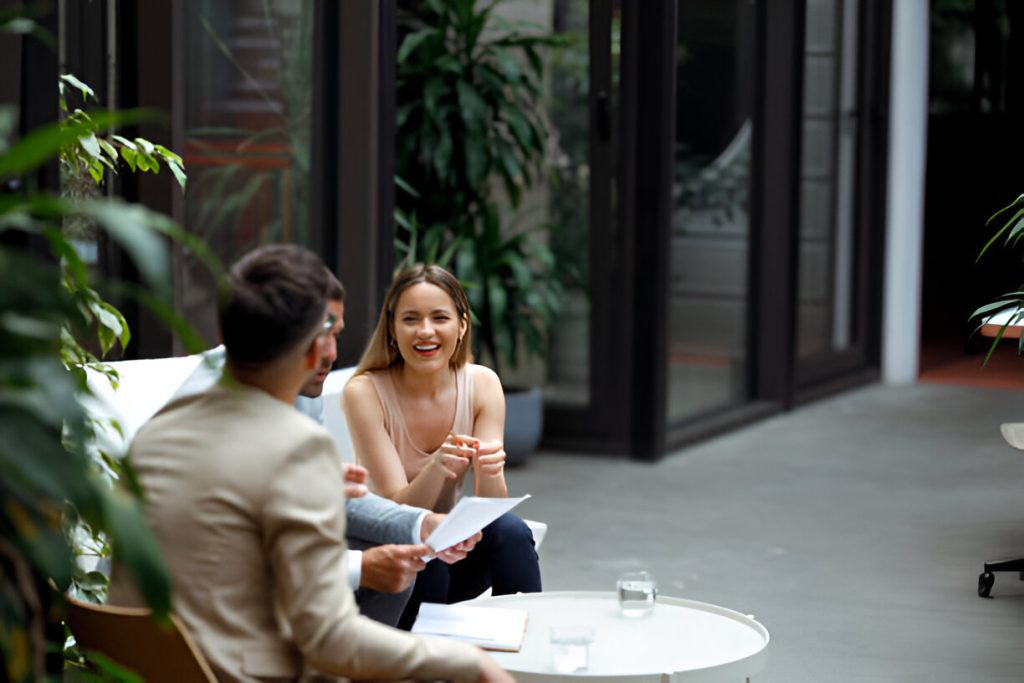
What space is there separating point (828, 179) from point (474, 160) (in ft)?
9.35

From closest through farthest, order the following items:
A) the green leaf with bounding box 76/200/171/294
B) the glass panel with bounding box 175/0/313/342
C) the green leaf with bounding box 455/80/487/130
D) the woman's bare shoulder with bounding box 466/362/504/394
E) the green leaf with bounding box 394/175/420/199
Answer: the green leaf with bounding box 76/200/171/294 → the woman's bare shoulder with bounding box 466/362/504/394 → the glass panel with bounding box 175/0/313/342 → the green leaf with bounding box 394/175/420/199 → the green leaf with bounding box 455/80/487/130

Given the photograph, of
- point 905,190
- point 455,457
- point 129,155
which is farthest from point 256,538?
point 905,190

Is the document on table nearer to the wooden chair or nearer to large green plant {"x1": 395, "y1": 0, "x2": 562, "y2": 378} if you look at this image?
the wooden chair

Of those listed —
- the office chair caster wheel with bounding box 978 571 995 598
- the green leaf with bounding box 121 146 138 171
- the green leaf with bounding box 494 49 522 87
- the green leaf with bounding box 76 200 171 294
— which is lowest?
the office chair caster wheel with bounding box 978 571 995 598

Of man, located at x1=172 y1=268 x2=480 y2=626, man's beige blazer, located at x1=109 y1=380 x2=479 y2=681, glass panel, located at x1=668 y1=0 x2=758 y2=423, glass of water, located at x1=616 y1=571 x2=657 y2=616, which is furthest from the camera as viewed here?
glass panel, located at x1=668 y1=0 x2=758 y2=423

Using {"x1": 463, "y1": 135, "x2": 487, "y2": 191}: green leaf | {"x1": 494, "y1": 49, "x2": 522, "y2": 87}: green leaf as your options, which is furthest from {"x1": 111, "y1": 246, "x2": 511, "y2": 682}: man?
{"x1": 494, "y1": 49, "x2": 522, "y2": 87}: green leaf

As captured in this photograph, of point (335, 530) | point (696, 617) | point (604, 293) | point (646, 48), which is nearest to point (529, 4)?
point (646, 48)

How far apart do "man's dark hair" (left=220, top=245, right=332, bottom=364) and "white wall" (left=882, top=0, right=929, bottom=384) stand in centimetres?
764

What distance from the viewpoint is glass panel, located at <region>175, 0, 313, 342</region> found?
4.79 m

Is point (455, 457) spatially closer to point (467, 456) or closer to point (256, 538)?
point (467, 456)

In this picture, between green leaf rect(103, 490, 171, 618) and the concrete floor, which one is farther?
the concrete floor

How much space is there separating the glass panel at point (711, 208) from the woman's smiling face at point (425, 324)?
3812mm

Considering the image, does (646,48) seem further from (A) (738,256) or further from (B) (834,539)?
(B) (834,539)

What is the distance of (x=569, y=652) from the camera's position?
2803 millimetres
